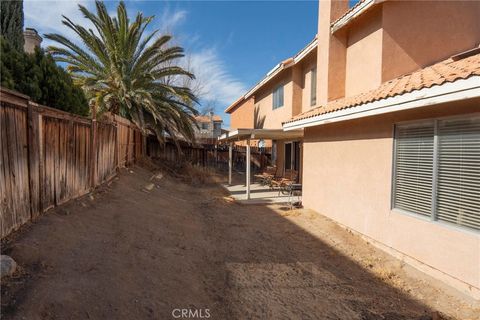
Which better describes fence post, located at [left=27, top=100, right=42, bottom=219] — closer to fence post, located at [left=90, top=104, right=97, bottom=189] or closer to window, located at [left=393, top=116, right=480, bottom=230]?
fence post, located at [left=90, top=104, right=97, bottom=189]

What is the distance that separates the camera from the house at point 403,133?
460cm

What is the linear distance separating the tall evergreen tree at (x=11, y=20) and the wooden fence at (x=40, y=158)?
6.52 ft

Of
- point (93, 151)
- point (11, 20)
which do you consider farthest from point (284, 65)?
point (11, 20)

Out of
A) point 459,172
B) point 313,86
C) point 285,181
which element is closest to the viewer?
point 459,172

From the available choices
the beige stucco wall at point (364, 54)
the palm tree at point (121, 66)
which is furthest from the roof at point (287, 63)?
the palm tree at point (121, 66)

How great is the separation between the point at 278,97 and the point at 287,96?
1593 millimetres

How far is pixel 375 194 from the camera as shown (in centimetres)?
666

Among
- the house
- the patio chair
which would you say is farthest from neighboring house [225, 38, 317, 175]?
the house

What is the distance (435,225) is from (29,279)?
5650 millimetres

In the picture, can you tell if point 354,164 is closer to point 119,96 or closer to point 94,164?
point 94,164

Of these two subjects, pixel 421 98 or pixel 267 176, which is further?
pixel 267 176

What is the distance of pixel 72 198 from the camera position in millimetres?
6137

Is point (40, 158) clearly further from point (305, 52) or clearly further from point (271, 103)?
point (271, 103)

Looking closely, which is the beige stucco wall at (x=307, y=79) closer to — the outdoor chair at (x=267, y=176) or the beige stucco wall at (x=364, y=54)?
the beige stucco wall at (x=364, y=54)
